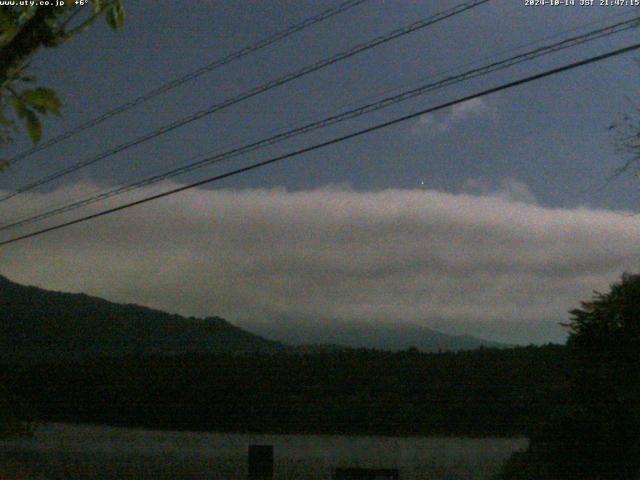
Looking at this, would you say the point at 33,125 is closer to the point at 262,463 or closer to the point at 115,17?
the point at 115,17

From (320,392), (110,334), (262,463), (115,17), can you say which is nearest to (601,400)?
(262,463)

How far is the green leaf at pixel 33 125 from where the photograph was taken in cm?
364

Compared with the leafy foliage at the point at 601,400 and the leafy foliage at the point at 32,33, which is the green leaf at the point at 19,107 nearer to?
the leafy foliage at the point at 32,33

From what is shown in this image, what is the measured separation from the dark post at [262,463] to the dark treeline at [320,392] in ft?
14.5

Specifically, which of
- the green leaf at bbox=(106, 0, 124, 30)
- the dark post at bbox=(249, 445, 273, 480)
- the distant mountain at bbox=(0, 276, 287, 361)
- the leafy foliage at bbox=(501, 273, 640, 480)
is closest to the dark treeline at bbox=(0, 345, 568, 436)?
the leafy foliage at bbox=(501, 273, 640, 480)

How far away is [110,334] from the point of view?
2908 cm

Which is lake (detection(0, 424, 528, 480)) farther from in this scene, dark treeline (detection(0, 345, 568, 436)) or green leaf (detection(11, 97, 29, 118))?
green leaf (detection(11, 97, 29, 118))

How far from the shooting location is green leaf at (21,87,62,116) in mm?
3539

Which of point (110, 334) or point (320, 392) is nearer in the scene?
A: point (320, 392)

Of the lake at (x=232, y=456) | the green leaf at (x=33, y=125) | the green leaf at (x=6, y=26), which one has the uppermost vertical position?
the green leaf at (x=6, y=26)

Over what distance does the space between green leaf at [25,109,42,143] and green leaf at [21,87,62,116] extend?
0.07 metres

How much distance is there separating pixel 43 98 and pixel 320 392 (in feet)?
45.7

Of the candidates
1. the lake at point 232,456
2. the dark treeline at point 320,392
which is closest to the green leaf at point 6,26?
the lake at point 232,456

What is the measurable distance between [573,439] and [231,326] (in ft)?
73.2
